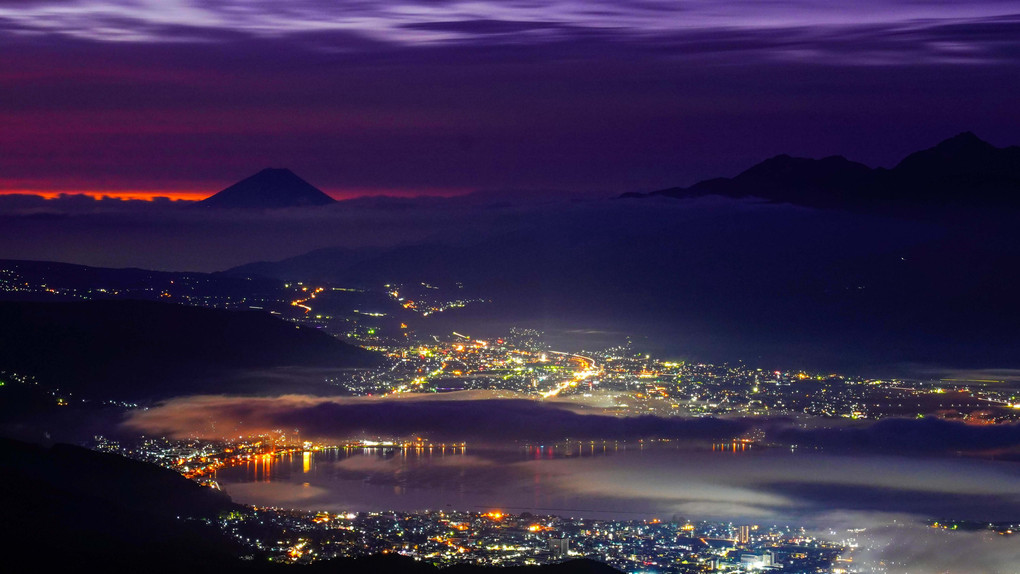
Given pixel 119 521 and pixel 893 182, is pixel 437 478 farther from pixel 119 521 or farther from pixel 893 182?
pixel 893 182

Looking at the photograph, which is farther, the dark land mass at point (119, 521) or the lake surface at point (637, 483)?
the lake surface at point (637, 483)

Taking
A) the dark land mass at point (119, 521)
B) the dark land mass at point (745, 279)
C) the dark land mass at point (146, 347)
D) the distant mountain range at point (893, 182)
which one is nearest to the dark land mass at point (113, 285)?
the dark land mass at point (146, 347)

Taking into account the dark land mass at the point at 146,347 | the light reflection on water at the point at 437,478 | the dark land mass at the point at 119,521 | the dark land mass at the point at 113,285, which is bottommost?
the light reflection on water at the point at 437,478

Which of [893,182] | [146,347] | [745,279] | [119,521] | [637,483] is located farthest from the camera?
[893,182]

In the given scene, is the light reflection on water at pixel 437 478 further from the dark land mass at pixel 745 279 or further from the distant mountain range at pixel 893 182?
the distant mountain range at pixel 893 182

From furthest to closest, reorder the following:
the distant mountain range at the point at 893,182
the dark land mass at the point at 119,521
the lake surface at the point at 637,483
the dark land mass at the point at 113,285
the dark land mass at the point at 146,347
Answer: the distant mountain range at the point at 893,182 < the dark land mass at the point at 113,285 < the dark land mass at the point at 146,347 < the lake surface at the point at 637,483 < the dark land mass at the point at 119,521

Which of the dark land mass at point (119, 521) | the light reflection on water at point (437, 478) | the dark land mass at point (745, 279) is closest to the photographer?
the dark land mass at point (119, 521)

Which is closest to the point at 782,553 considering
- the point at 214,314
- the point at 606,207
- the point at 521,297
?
the point at 214,314

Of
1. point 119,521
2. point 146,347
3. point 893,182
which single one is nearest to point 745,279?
point 893,182
